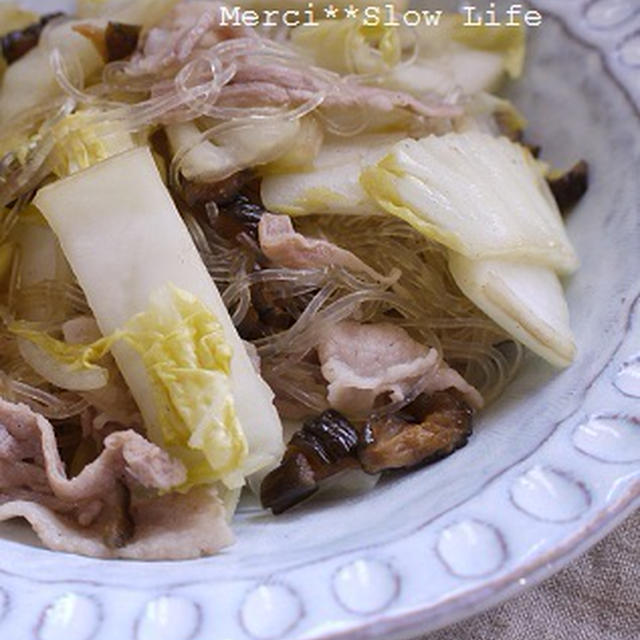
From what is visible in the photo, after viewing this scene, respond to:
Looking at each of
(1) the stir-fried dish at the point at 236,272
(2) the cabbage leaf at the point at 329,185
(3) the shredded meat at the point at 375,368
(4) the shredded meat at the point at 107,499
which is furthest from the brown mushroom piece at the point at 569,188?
(4) the shredded meat at the point at 107,499

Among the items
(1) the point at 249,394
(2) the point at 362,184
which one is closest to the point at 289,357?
(1) the point at 249,394

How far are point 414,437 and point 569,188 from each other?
0.92 m

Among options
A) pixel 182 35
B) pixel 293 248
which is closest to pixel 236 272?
pixel 293 248

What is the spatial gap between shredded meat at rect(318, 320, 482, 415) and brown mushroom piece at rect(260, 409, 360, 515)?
0.06m

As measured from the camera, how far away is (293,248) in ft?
7.01

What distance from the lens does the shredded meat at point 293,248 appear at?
83.8 inches

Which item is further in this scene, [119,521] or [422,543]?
[119,521]

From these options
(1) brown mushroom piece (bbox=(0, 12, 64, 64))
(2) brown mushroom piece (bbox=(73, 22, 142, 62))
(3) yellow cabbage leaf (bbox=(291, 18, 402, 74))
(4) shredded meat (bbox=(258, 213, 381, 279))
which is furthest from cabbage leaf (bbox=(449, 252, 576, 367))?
(1) brown mushroom piece (bbox=(0, 12, 64, 64))

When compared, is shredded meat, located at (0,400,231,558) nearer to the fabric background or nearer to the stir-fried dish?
the stir-fried dish

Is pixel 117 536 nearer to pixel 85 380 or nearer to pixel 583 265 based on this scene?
pixel 85 380

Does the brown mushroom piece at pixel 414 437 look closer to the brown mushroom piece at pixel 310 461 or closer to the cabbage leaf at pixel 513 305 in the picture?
the brown mushroom piece at pixel 310 461

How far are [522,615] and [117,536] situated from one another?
33.4 inches

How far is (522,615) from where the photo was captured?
2.12 metres

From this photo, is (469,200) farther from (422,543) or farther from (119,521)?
(119,521)
